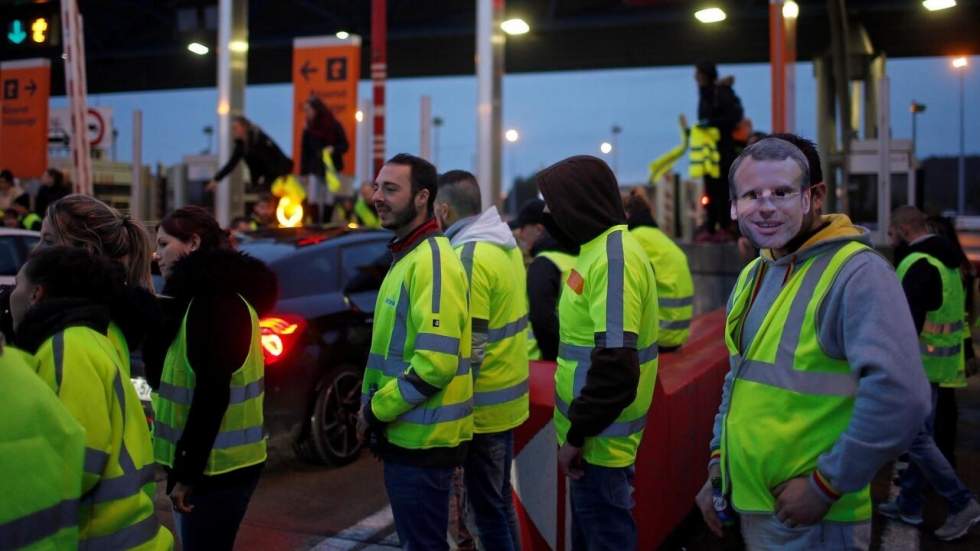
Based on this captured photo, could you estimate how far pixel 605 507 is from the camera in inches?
142

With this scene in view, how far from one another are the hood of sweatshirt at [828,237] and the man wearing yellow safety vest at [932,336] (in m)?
3.35

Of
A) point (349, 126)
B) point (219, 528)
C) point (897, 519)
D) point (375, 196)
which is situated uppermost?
point (349, 126)

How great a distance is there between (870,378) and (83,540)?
1.86 m

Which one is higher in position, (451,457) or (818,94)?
(818,94)

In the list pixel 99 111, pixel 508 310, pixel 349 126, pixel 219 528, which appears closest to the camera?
pixel 219 528

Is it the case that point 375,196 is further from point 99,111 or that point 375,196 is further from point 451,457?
point 99,111

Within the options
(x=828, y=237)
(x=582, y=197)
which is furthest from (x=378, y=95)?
(x=828, y=237)

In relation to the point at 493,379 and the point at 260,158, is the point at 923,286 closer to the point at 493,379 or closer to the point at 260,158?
the point at 493,379

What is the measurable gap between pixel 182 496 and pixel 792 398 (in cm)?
199

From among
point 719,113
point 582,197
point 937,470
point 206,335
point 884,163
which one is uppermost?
point 719,113

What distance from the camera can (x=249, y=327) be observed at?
3461 millimetres

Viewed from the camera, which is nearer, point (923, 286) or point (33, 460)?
point (33, 460)

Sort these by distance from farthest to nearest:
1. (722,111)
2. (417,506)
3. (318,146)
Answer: (318,146) → (722,111) → (417,506)

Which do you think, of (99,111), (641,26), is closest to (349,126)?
(99,111)
